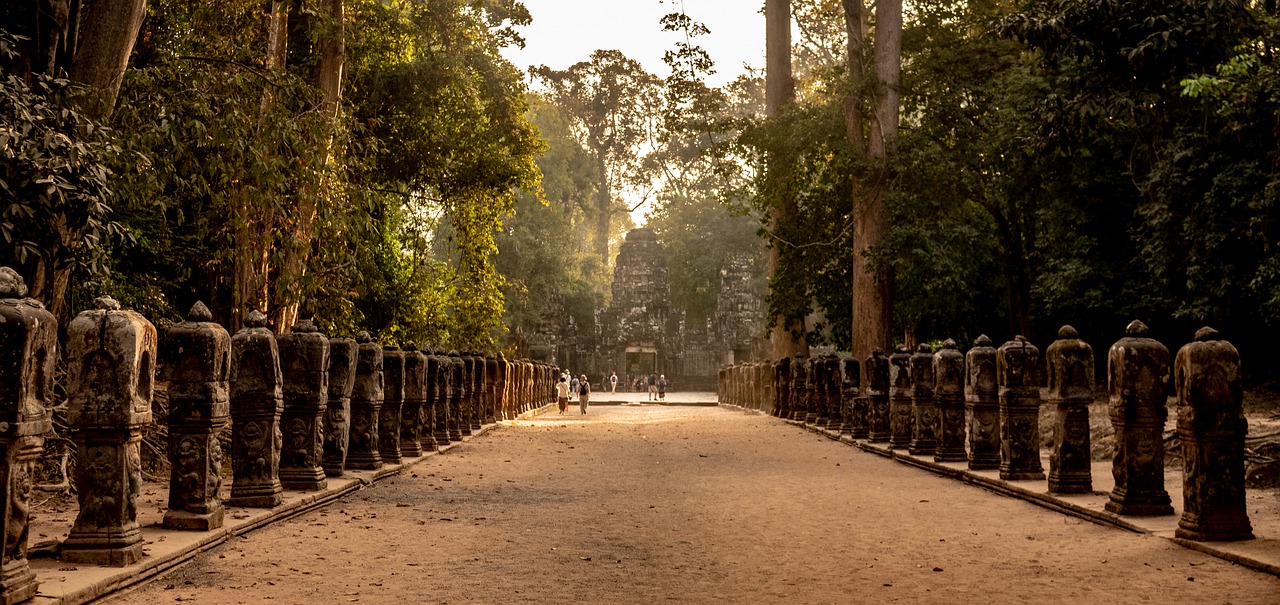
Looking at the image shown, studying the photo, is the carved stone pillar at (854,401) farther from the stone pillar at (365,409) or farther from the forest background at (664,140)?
the stone pillar at (365,409)

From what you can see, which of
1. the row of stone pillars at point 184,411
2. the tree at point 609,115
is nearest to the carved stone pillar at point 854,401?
the row of stone pillars at point 184,411

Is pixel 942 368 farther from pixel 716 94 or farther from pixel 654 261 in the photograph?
pixel 654 261

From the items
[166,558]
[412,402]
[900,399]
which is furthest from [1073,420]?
[412,402]

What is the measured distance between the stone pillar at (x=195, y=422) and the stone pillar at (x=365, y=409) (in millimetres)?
4643

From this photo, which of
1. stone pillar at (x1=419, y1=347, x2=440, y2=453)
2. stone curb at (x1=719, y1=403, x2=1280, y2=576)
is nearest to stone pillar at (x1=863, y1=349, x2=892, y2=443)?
stone curb at (x1=719, y1=403, x2=1280, y2=576)

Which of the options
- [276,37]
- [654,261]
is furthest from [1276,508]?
[654,261]

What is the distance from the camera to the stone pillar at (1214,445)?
7.61 meters

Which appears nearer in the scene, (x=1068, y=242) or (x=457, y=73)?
(x=457, y=73)

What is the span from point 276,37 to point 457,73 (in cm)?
590

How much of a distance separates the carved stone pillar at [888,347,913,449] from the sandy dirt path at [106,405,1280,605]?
371 centimetres

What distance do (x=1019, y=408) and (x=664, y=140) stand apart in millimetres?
18965

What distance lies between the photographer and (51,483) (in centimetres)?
1076

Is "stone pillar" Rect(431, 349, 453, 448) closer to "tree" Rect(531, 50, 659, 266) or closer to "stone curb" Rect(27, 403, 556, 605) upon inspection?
"stone curb" Rect(27, 403, 556, 605)

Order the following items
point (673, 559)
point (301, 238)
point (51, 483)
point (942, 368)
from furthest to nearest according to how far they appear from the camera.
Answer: point (301, 238) < point (942, 368) < point (51, 483) < point (673, 559)
